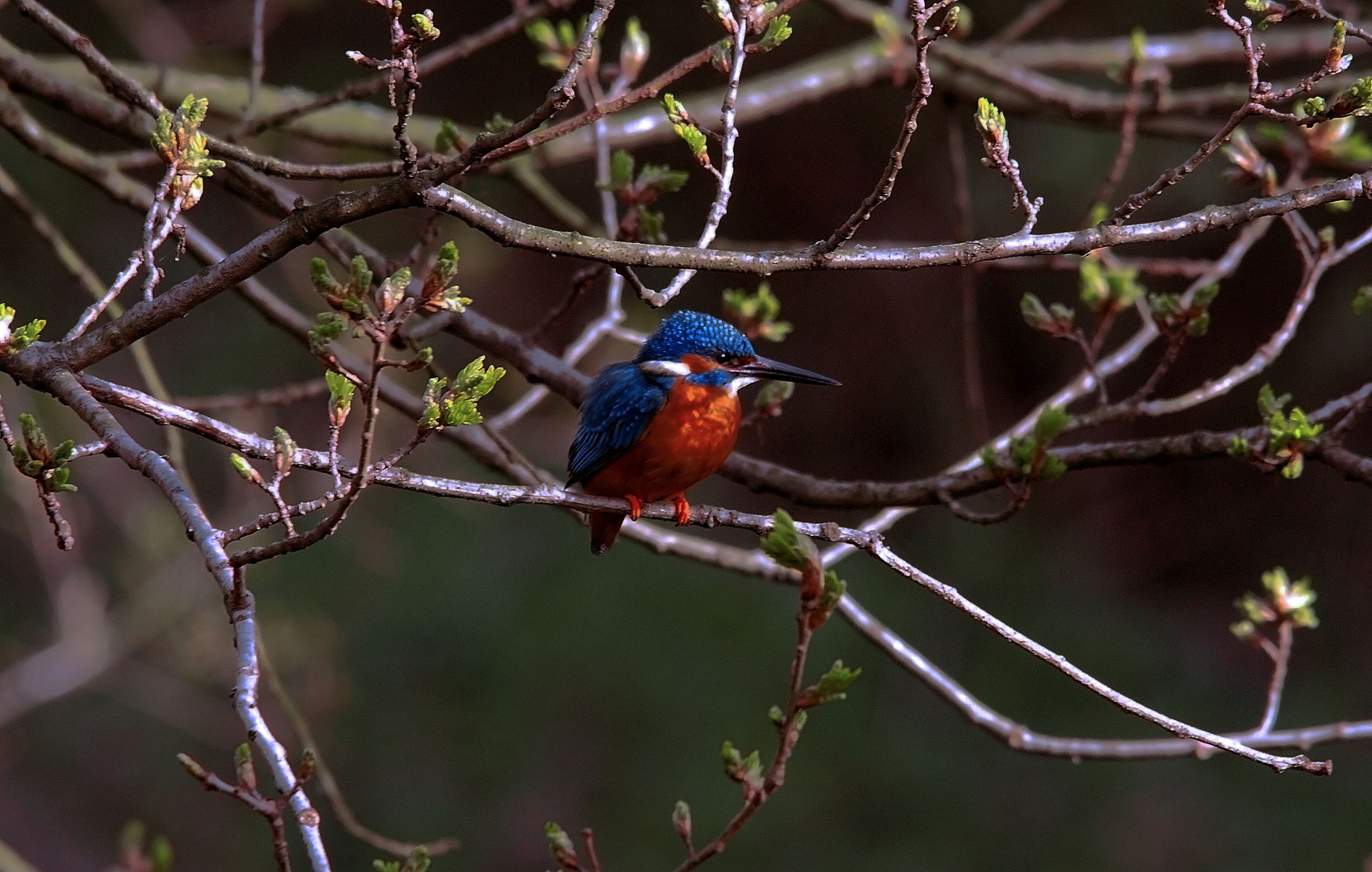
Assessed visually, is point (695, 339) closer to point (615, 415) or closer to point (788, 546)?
point (615, 415)

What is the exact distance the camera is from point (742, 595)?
751cm

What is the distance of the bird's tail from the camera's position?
3.32 m

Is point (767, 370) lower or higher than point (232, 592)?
higher

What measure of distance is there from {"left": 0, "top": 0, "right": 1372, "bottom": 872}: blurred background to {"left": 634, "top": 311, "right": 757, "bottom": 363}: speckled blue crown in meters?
2.59

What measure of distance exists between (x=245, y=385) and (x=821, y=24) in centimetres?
447

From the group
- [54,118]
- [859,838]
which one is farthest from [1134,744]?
[54,118]

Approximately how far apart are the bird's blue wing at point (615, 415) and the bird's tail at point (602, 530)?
0.14m

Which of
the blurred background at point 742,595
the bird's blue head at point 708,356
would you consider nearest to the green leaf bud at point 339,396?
the bird's blue head at point 708,356

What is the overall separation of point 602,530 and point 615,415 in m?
0.33

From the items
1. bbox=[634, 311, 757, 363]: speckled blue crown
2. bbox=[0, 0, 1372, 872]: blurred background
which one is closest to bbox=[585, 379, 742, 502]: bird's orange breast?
bbox=[634, 311, 757, 363]: speckled blue crown

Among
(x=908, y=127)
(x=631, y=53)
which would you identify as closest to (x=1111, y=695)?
(x=908, y=127)

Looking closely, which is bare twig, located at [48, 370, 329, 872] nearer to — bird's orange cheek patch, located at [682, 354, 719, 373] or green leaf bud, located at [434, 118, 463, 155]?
green leaf bud, located at [434, 118, 463, 155]

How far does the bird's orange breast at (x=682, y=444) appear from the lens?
3148 millimetres

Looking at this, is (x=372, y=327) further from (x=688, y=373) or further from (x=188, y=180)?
(x=688, y=373)
